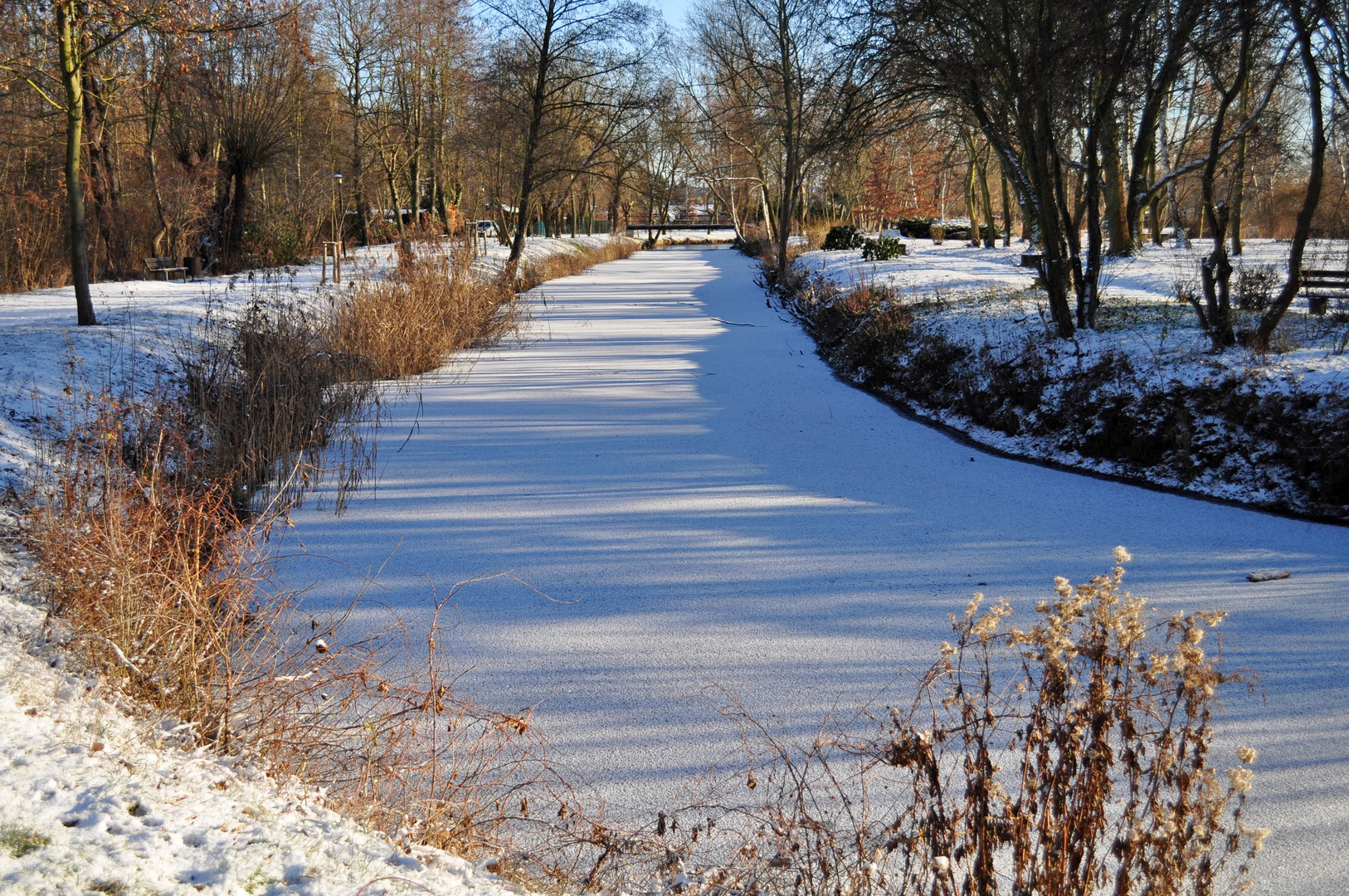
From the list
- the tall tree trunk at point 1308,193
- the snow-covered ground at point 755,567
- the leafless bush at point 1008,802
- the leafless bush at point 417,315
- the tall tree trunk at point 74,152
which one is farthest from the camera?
the leafless bush at point 417,315

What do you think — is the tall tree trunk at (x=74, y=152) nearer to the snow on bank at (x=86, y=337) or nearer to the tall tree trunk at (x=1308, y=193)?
the snow on bank at (x=86, y=337)

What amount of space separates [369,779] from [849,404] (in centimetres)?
695

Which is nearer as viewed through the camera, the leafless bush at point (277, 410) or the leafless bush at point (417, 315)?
the leafless bush at point (277, 410)

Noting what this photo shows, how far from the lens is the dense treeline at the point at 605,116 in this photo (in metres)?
7.46

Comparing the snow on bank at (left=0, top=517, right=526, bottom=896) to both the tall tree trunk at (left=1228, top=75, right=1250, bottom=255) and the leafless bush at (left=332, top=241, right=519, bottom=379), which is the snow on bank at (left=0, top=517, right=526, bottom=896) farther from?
the tall tree trunk at (left=1228, top=75, right=1250, bottom=255)

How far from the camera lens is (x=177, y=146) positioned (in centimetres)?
1859

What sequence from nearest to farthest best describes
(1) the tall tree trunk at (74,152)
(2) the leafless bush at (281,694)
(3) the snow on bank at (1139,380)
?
1. (2) the leafless bush at (281,694)
2. (3) the snow on bank at (1139,380)
3. (1) the tall tree trunk at (74,152)

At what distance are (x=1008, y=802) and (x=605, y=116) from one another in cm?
1709

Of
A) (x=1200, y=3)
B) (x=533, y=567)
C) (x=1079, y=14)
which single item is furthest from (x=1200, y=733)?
(x=1079, y=14)

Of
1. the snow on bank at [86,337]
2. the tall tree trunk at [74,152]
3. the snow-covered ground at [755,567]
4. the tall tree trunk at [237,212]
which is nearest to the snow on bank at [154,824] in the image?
the snow-covered ground at [755,567]

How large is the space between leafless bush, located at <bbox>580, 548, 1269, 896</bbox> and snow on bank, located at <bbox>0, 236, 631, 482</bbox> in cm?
401

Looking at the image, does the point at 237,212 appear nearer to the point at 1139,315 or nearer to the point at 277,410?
the point at 277,410

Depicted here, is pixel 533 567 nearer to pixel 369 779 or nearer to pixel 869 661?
pixel 869 661

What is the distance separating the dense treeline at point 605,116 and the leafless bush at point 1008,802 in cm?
538
